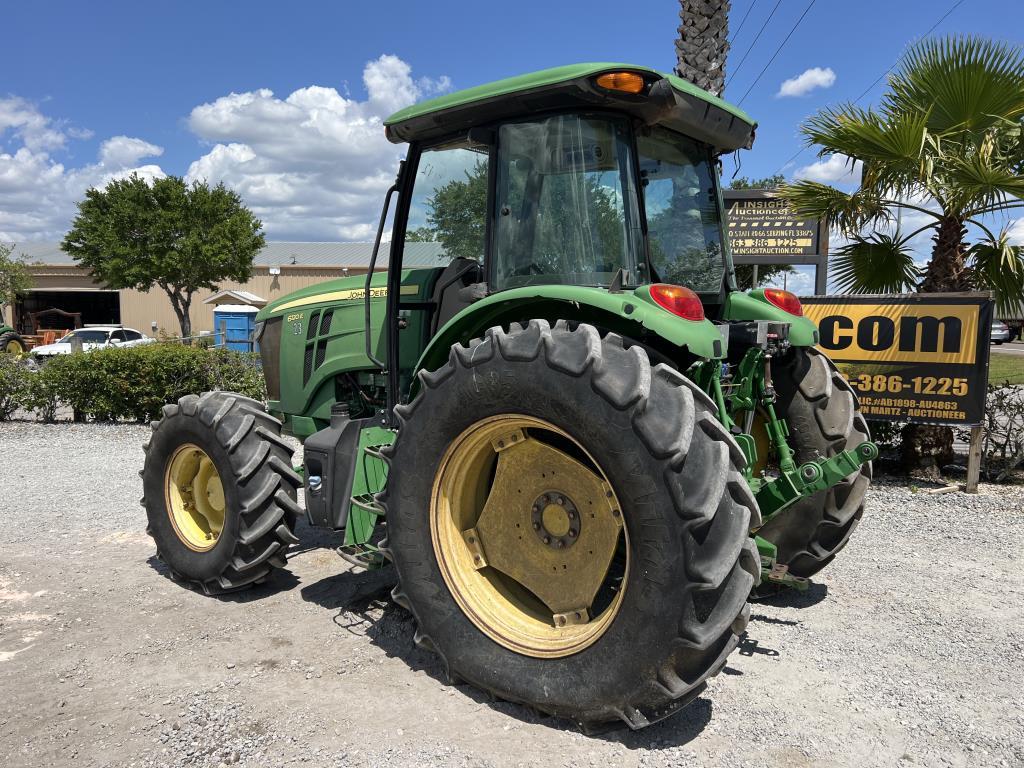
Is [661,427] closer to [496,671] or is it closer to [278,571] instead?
[496,671]

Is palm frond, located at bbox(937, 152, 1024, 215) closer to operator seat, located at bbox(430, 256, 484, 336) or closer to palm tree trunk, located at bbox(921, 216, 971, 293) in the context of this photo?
palm tree trunk, located at bbox(921, 216, 971, 293)

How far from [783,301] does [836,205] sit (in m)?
3.92

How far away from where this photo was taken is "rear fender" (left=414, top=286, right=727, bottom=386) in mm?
2898

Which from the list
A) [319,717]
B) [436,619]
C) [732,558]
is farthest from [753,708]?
[319,717]

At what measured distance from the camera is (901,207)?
292 inches

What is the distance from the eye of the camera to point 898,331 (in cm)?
731

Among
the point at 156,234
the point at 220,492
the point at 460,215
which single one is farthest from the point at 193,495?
the point at 156,234

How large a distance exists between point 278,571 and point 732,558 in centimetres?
331

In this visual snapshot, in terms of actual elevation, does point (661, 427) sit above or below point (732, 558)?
above

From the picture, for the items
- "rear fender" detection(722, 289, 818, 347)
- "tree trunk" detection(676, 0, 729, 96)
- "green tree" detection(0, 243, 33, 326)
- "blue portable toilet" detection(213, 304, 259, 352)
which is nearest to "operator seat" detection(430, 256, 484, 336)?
"rear fender" detection(722, 289, 818, 347)

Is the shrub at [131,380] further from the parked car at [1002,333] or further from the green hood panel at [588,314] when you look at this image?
the parked car at [1002,333]

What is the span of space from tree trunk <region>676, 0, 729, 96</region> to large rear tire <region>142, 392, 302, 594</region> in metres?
7.73

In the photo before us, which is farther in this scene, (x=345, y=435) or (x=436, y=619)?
(x=345, y=435)

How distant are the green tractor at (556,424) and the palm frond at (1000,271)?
14.2 feet
